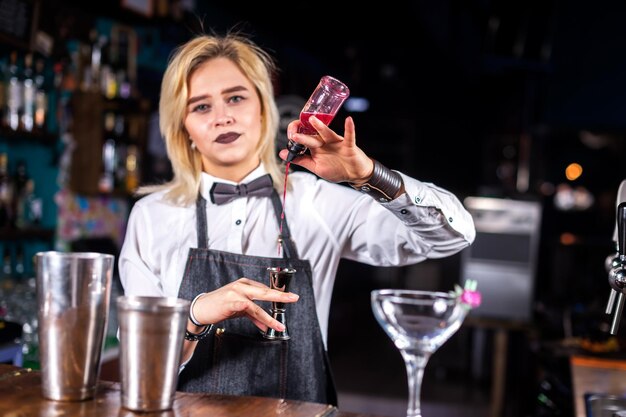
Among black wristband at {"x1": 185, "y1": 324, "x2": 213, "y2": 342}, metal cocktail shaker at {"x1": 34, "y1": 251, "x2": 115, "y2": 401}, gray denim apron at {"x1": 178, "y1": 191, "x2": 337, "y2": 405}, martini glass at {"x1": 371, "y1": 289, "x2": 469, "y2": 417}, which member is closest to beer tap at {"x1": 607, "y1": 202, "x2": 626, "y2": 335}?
martini glass at {"x1": 371, "y1": 289, "x2": 469, "y2": 417}

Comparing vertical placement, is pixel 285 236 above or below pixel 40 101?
below

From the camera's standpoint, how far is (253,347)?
1882 mm

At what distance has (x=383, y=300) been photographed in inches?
51.6

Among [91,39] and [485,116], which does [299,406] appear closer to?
[91,39]

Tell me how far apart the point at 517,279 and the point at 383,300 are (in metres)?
5.66

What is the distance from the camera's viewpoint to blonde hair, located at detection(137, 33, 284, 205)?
2.06m

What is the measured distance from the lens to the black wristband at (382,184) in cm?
161

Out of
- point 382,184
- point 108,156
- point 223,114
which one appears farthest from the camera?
point 108,156

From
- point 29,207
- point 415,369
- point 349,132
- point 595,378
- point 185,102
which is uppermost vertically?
point 185,102

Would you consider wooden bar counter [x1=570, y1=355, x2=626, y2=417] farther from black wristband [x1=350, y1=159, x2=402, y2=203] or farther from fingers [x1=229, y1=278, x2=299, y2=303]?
fingers [x1=229, y1=278, x2=299, y2=303]

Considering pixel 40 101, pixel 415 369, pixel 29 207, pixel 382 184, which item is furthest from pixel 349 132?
pixel 29 207

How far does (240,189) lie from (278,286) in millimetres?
587

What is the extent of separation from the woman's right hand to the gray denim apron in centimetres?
27

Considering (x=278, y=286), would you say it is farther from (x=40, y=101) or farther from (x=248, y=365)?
(x=40, y=101)
